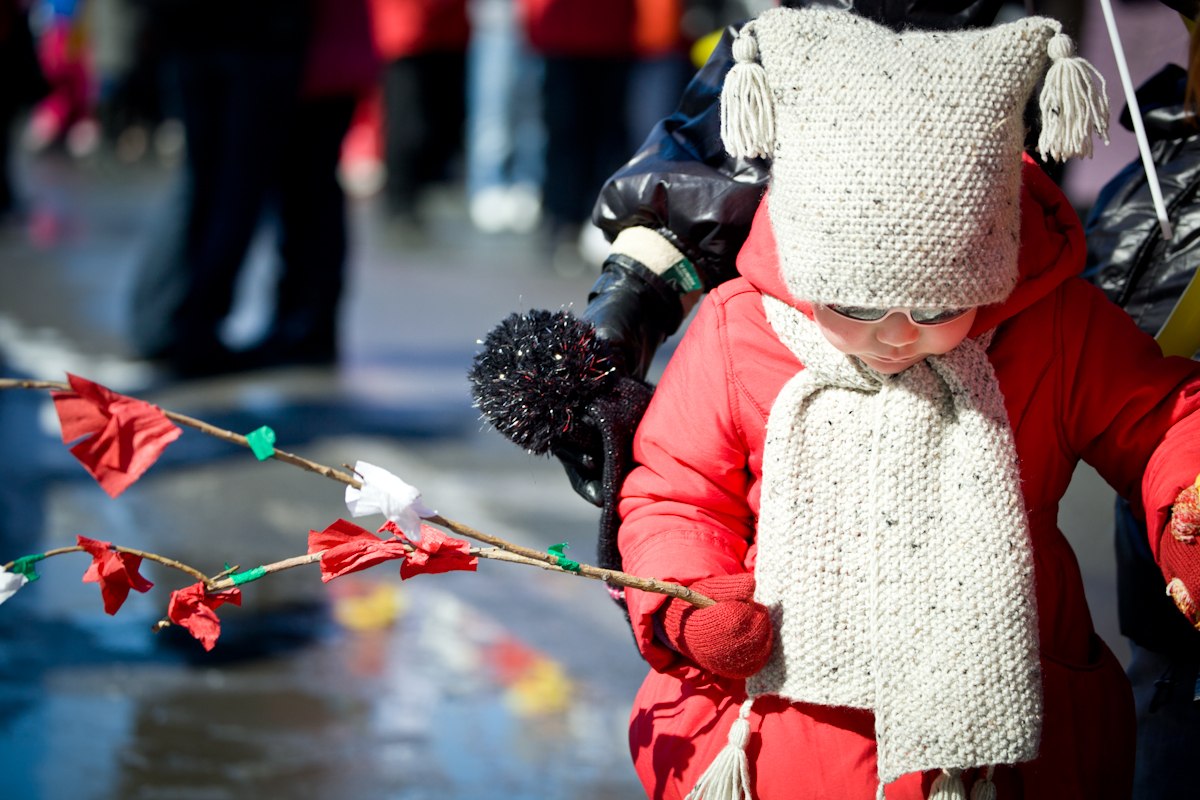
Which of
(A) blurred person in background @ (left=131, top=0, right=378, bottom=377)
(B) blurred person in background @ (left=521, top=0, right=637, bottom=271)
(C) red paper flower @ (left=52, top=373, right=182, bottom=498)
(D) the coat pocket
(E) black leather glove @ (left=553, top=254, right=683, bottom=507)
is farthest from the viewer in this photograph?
(B) blurred person in background @ (left=521, top=0, right=637, bottom=271)

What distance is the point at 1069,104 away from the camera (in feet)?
5.82

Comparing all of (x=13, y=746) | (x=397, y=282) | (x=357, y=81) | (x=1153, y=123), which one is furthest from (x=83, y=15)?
(x=1153, y=123)

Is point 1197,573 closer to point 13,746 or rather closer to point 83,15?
point 13,746

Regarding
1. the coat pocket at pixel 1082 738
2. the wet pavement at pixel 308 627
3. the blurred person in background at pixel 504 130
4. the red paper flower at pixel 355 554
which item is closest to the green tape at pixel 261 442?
the red paper flower at pixel 355 554

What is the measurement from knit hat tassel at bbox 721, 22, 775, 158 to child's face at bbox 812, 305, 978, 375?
8.2 inches

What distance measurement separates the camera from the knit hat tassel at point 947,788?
6.19 ft

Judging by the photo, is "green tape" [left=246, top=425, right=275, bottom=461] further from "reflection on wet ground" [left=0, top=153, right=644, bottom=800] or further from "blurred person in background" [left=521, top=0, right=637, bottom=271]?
"blurred person in background" [left=521, top=0, right=637, bottom=271]

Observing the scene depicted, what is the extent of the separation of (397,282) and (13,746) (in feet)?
17.6

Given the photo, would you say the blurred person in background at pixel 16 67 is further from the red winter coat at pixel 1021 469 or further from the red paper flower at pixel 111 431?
the red winter coat at pixel 1021 469

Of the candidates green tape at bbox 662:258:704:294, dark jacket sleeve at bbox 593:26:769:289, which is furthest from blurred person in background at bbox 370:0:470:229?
green tape at bbox 662:258:704:294

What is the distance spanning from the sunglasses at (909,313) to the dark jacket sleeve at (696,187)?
1.59ft

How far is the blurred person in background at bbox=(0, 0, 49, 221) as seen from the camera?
9117 mm

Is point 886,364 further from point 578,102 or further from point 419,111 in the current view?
point 419,111

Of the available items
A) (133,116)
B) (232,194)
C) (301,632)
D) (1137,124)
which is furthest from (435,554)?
(133,116)
